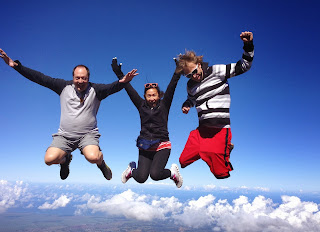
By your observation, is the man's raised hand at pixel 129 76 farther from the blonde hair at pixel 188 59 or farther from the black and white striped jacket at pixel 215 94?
the black and white striped jacket at pixel 215 94

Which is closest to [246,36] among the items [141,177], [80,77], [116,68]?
[116,68]

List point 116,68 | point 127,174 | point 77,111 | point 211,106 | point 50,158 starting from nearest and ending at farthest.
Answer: point 50,158 → point 211,106 → point 77,111 → point 127,174 → point 116,68

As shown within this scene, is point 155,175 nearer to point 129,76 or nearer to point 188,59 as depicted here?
point 129,76

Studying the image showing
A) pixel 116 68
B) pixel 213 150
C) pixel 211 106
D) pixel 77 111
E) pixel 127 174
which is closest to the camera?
pixel 211 106

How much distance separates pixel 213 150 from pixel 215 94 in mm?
1358

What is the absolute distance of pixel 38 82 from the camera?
626 cm

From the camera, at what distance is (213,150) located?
18.8 ft

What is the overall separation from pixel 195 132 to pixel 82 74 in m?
3.24

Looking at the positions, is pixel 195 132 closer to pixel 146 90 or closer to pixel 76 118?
pixel 146 90

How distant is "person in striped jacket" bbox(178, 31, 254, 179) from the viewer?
560 centimetres

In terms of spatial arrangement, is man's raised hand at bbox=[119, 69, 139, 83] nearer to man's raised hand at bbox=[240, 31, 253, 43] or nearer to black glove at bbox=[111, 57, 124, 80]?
black glove at bbox=[111, 57, 124, 80]

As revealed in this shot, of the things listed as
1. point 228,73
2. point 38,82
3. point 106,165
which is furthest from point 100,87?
point 228,73

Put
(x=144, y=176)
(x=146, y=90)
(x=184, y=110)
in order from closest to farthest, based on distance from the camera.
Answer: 1. (x=184, y=110)
2. (x=144, y=176)
3. (x=146, y=90)

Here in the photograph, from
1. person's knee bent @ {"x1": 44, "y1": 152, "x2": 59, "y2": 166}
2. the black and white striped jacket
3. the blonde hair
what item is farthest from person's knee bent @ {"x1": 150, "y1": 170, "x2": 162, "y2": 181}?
the blonde hair
